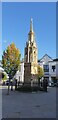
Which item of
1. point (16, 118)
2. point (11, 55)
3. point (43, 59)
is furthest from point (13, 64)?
point (43, 59)

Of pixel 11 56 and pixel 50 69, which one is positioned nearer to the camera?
pixel 11 56

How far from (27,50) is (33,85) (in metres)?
5.16

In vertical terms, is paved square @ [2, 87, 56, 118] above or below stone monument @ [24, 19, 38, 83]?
below

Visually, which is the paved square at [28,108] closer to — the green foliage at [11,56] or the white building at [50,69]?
the green foliage at [11,56]

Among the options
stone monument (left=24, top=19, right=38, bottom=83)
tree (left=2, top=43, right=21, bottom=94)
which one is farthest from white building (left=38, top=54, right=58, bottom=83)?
stone monument (left=24, top=19, right=38, bottom=83)

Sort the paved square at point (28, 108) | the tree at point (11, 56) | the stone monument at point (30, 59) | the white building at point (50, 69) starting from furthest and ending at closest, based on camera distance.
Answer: the white building at point (50, 69) → the tree at point (11, 56) → the stone monument at point (30, 59) → the paved square at point (28, 108)

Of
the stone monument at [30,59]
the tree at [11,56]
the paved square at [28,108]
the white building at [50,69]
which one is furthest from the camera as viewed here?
the white building at [50,69]

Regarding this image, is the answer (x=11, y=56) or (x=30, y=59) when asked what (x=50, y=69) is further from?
(x=30, y=59)

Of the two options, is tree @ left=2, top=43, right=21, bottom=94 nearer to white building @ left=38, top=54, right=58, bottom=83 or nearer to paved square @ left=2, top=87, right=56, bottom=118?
paved square @ left=2, top=87, right=56, bottom=118

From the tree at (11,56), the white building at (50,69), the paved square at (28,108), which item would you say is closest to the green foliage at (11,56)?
the tree at (11,56)

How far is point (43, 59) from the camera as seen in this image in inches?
2859

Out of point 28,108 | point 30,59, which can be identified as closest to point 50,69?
point 30,59

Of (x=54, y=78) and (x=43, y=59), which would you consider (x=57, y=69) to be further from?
(x=43, y=59)

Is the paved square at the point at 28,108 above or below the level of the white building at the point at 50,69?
below
